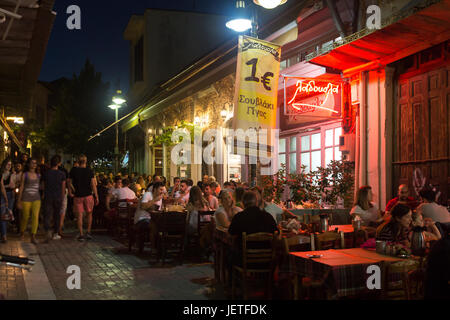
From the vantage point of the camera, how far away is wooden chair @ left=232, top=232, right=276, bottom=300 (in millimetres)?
5415

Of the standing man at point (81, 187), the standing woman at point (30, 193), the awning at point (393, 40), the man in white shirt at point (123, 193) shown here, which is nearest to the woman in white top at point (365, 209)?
the awning at point (393, 40)

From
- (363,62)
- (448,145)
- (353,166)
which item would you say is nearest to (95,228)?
(353,166)

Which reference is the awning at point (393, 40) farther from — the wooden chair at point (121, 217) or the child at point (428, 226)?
the wooden chair at point (121, 217)

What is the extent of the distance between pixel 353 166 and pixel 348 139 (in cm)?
61

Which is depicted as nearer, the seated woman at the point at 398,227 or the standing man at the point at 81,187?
the seated woman at the point at 398,227

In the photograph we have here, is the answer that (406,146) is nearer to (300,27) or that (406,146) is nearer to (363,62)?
(363,62)

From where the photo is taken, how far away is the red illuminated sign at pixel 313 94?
31.6 feet

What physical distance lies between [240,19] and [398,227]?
182 inches

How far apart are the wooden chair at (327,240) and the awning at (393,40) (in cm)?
380

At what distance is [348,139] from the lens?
393 inches

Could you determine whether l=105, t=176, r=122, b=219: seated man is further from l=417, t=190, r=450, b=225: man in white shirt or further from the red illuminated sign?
l=417, t=190, r=450, b=225: man in white shirt
